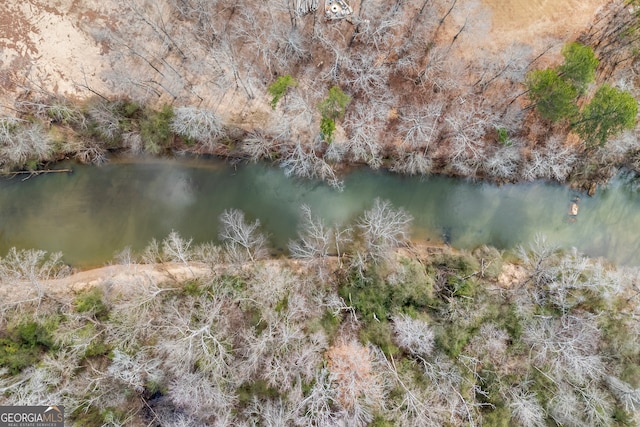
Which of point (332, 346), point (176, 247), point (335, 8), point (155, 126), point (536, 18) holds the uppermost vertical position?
point (536, 18)

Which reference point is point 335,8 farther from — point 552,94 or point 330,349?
point 330,349

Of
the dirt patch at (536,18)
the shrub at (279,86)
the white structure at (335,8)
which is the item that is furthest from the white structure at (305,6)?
the dirt patch at (536,18)

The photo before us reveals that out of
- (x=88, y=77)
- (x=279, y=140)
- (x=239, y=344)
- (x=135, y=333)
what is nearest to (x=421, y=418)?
(x=239, y=344)

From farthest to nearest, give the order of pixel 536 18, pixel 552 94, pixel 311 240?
1. pixel 311 240
2. pixel 536 18
3. pixel 552 94

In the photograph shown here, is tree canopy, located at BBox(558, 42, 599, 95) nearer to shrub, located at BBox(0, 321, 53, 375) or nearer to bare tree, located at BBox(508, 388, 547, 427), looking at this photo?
bare tree, located at BBox(508, 388, 547, 427)

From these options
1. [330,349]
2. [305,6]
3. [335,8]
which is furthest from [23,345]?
[335,8]

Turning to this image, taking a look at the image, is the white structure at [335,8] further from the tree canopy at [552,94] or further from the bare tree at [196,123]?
the tree canopy at [552,94]
